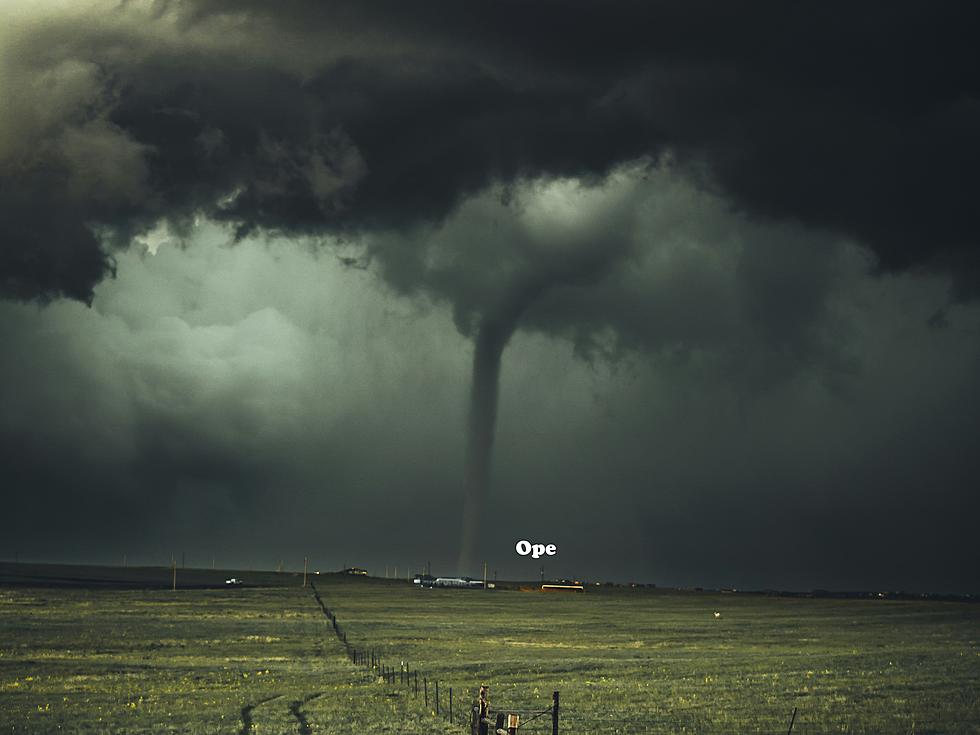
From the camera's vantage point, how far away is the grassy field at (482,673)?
4181 cm

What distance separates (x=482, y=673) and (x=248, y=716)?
2188cm

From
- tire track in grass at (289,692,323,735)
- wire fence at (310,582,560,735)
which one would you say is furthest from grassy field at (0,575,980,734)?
wire fence at (310,582,560,735)

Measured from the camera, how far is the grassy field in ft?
137

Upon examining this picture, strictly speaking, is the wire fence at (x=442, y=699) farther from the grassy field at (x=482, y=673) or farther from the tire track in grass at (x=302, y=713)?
the tire track in grass at (x=302, y=713)

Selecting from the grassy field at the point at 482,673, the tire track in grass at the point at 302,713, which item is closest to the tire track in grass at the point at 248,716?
the grassy field at the point at 482,673

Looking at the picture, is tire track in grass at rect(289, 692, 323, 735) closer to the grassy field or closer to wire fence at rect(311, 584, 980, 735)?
the grassy field

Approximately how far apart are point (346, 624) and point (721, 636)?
36068 mm

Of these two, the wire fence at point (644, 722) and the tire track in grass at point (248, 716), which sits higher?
the wire fence at point (644, 722)

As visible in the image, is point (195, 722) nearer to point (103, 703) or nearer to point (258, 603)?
point (103, 703)

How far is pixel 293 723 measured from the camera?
40188 millimetres

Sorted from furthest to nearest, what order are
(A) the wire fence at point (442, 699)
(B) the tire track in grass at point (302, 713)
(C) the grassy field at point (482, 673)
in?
(C) the grassy field at point (482, 673), (B) the tire track in grass at point (302, 713), (A) the wire fence at point (442, 699)

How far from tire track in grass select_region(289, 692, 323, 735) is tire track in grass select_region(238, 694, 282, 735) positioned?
1359 millimetres

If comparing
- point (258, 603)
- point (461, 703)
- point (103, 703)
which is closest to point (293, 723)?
point (461, 703)

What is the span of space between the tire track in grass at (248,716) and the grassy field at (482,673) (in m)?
0.14
